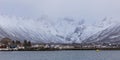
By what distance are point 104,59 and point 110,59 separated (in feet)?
8.41

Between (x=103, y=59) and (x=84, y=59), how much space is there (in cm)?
521

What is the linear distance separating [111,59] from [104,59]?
272 centimetres

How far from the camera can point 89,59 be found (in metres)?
144

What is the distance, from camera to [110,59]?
142 m

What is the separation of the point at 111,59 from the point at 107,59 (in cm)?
108

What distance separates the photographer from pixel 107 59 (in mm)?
142750

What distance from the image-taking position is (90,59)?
472 ft

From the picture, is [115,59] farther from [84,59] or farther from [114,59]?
[84,59]

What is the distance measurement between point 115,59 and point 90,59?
7.05 m

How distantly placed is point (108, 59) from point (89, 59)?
5268mm

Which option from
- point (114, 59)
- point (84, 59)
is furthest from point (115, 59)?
point (84, 59)

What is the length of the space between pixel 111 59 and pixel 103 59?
258 centimetres

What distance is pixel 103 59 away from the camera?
144m
